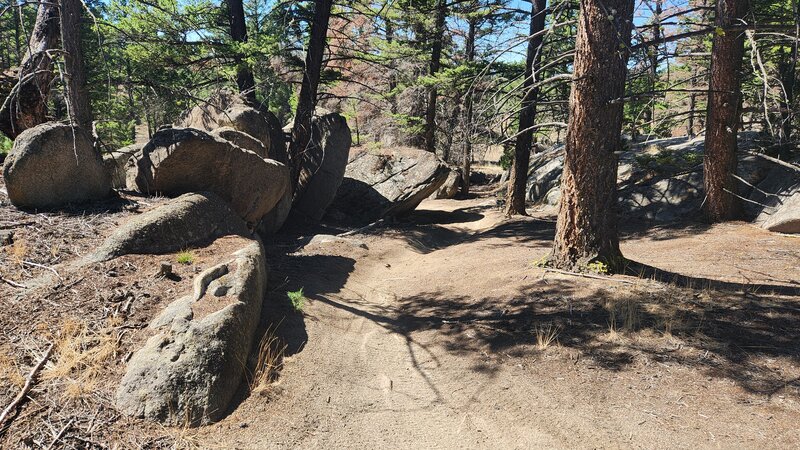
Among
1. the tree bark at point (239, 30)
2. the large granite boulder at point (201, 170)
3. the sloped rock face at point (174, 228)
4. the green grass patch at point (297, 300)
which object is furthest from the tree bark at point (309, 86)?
the green grass patch at point (297, 300)

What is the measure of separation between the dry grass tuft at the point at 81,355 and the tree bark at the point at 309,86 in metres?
7.99

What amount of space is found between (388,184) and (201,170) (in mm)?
7539

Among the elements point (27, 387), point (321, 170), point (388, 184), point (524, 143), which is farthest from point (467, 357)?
point (388, 184)

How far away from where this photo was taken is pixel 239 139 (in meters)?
9.79

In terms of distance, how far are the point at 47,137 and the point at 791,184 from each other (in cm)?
1250

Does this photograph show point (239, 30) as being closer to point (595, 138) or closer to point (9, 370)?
point (595, 138)

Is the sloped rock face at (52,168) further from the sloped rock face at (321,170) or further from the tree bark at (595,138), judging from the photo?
the sloped rock face at (321,170)

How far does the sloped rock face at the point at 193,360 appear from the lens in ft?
12.5

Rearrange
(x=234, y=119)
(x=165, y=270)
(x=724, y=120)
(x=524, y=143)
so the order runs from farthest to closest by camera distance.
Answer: (x=524, y=143)
(x=234, y=119)
(x=724, y=120)
(x=165, y=270)

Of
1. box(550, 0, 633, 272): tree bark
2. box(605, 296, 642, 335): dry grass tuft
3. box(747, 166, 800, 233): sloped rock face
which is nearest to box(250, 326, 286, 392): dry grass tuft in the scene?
box(605, 296, 642, 335): dry grass tuft

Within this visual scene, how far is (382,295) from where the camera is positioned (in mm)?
7801

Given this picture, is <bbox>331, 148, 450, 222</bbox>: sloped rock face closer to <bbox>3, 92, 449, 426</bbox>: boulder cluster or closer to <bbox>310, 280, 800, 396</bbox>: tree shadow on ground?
<bbox>3, 92, 449, 426</bbox>: boulder cluster

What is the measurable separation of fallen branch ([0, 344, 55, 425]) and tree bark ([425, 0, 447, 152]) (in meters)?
14.2

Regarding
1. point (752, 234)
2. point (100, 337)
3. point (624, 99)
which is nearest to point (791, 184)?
point (752, 234)
